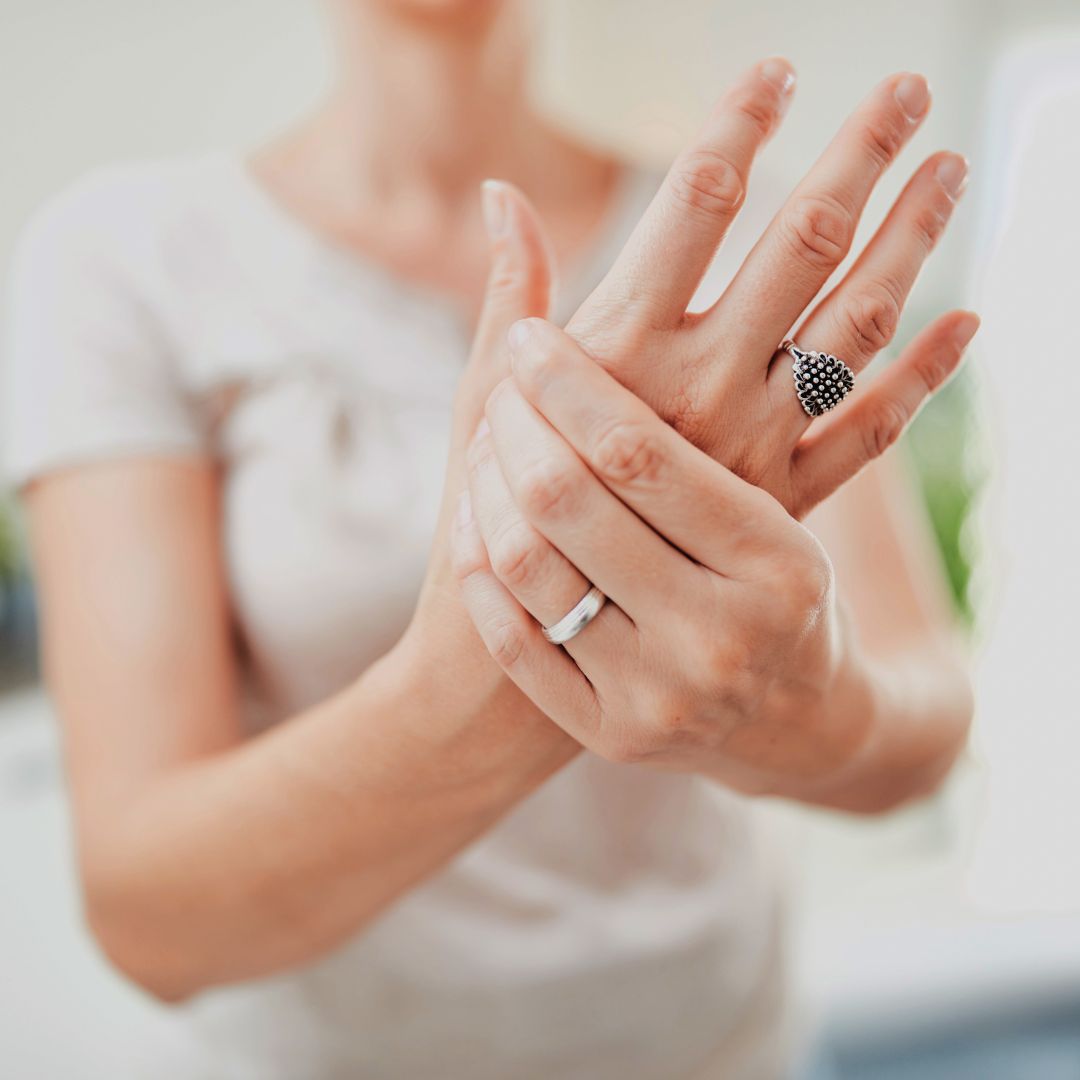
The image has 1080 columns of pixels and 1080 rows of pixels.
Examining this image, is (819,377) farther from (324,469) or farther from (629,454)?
(324,469)

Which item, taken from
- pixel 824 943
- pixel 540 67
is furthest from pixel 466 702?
pixel 824 943

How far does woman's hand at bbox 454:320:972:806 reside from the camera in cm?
35

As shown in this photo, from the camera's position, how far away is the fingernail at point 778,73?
37 cm

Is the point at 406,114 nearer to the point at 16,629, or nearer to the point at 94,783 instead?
the point at 94,783

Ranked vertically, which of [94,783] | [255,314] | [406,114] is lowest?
[94,783]

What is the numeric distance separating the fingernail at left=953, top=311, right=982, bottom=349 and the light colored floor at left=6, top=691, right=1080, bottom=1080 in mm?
532

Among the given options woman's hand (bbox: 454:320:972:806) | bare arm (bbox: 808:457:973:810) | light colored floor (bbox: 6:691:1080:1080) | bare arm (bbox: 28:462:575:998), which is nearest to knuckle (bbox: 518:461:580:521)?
woman's hand (bbox: 454:320:972:806)

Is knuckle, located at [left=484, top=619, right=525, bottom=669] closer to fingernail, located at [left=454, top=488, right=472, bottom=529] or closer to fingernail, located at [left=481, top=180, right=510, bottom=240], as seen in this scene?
fingernail, located at [left=454, top=488, right=472, bottom=529]

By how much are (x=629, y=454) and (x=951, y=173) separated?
172mm

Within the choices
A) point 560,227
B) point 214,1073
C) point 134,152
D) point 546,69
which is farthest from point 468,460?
point 546,69

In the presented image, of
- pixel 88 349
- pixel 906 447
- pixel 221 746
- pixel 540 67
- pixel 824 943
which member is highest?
pixel 540 67

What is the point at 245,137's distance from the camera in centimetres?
186

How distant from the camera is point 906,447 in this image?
221 centimetres

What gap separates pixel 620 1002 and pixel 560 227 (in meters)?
0.56
